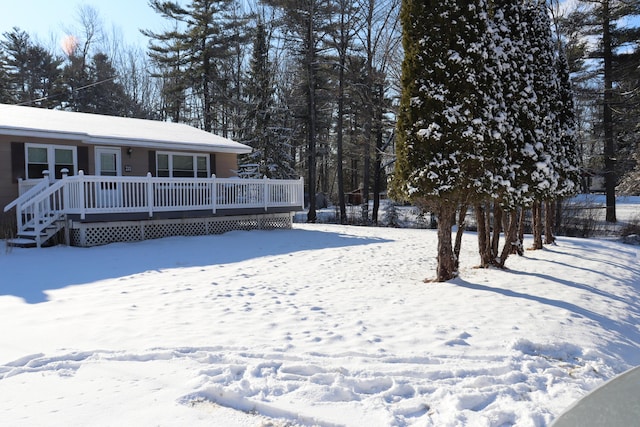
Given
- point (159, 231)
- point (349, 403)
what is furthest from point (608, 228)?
point (349, 403)

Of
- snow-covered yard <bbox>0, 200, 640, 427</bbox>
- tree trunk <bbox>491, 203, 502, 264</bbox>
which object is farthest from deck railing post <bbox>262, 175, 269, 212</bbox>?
tree trunk <bbox>491, 203, 502, 264</bbox>

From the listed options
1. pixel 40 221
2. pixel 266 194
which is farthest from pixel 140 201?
pixel 266 194

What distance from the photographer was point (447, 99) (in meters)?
6.89

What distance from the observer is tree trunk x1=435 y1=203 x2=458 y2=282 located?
7.30 metres

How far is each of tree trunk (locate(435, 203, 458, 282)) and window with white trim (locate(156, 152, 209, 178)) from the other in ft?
37.7

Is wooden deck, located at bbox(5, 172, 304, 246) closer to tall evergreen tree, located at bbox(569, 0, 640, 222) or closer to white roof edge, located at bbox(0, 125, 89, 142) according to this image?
white roof edge, located at bbox(0, 125, 89, 142)

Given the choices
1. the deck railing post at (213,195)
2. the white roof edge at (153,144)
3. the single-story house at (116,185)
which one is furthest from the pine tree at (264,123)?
the deck railing post at (213,195)

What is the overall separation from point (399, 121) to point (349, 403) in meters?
5.28

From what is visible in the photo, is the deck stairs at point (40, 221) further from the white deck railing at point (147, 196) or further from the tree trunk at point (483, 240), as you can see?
the tree trunk at point (483, 240)

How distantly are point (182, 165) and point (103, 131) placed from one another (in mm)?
2985

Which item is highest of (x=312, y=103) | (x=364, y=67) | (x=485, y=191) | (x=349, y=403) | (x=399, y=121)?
(x=364, y=67)

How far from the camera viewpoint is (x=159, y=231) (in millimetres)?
12281

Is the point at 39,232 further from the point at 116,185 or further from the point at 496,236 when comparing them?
the point at 496,236

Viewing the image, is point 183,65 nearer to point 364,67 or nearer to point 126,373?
point 364,67
